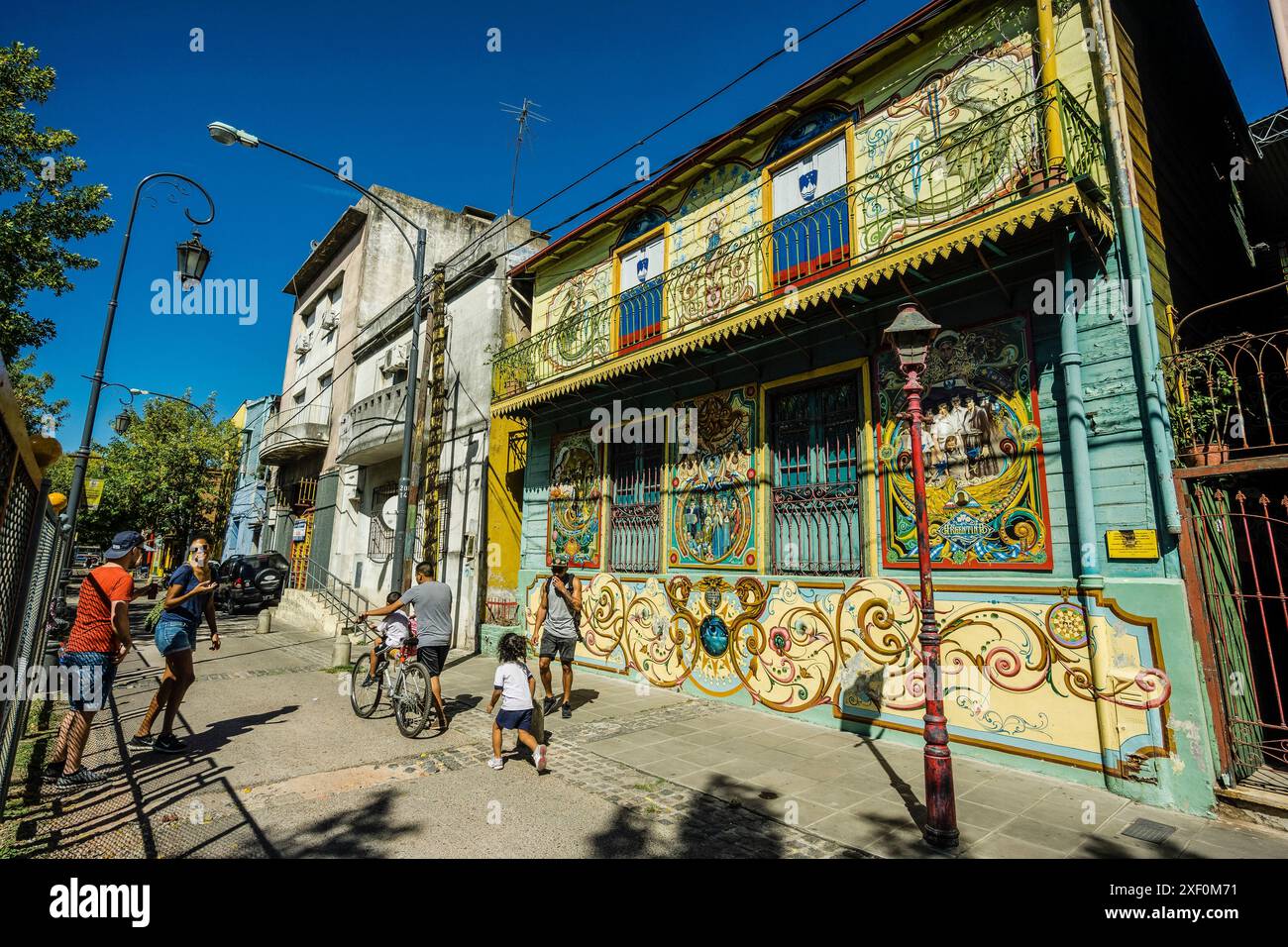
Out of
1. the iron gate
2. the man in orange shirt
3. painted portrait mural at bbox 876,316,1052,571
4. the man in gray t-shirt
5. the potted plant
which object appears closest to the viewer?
the iron gate

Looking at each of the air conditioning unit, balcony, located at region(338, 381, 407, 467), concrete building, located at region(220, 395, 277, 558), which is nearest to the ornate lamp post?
balcony, located at region(338, 381, 407, 467)

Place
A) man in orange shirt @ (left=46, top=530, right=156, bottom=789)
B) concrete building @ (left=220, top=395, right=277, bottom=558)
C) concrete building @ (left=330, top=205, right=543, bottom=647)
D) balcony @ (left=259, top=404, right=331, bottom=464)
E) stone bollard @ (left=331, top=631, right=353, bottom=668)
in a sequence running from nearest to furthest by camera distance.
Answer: man in orange shirt @ (left=46, top=530, right=156, bottom=789), stone bollard @ (left=331, top=631, right=353, bottom=668), concrete building @ (left=330, top=205, right=543, bottom=647), balcony @ (left=259, top=404, right=331, bottom=464), concrete building @ (left=220, top=395, right=277, bottom=558)

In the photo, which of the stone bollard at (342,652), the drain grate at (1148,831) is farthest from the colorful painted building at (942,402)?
the stone bollard at (342,652)

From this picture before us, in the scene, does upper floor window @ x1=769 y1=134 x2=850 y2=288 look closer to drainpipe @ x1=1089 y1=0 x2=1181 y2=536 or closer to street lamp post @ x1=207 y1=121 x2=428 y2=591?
drainpipe @ x1=1089 y1=0 x2=1181 y2=536

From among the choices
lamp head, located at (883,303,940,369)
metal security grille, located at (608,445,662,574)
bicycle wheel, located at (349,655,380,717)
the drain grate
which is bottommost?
the drain grate

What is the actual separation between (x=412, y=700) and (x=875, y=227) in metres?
7.71

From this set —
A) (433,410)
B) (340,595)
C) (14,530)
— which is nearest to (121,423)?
(340,595)

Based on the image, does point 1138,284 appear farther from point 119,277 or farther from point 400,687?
point 119,277

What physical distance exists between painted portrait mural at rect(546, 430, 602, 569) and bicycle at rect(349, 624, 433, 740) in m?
4.14

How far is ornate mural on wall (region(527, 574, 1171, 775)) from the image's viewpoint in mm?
5207

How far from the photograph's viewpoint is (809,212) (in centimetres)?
803
